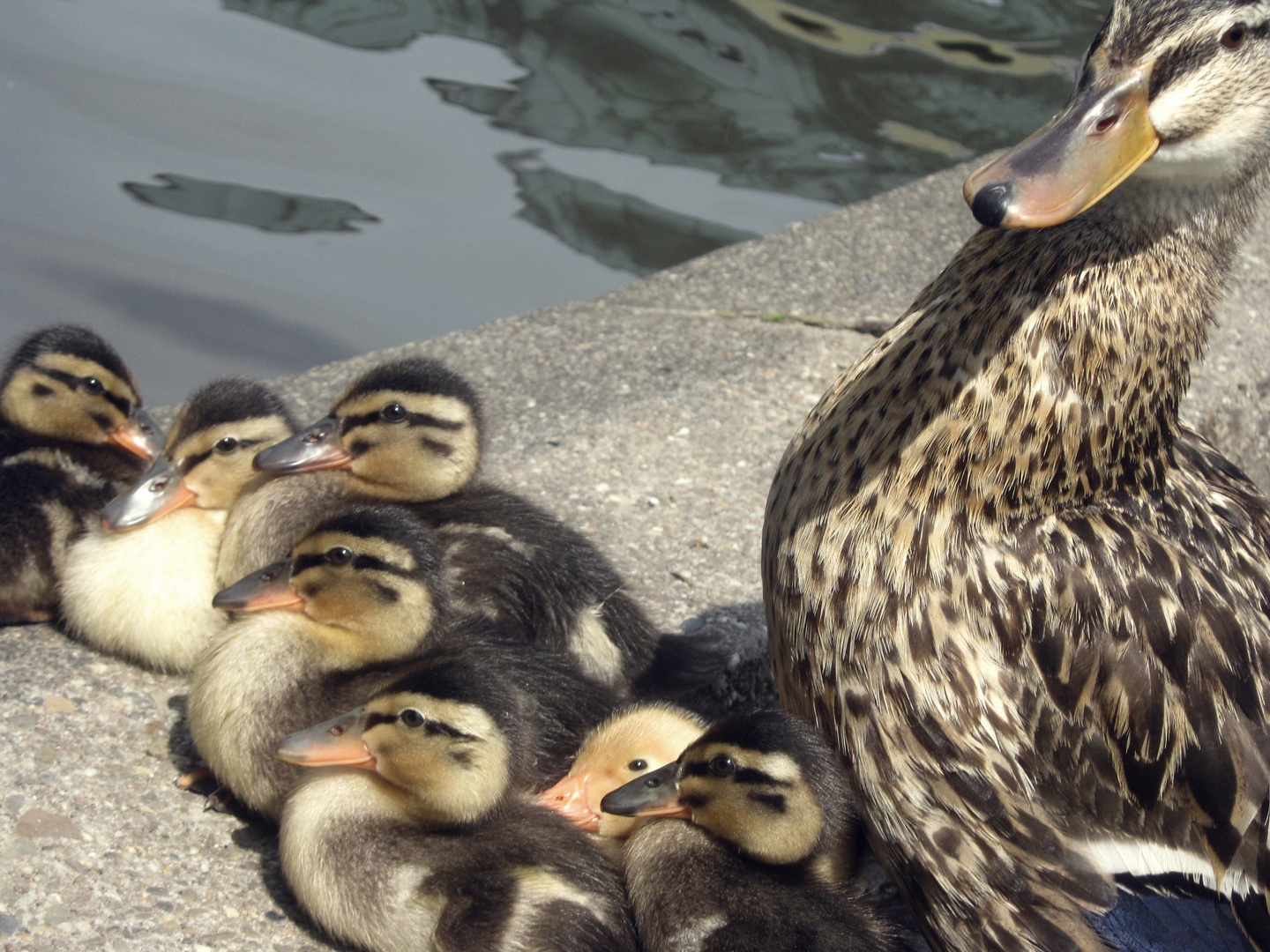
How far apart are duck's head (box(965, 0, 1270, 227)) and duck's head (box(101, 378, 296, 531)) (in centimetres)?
182

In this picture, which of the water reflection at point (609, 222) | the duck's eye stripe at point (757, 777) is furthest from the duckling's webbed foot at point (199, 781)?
the water reflection at point (609, 222)

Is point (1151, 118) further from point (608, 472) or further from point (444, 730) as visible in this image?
point (608, 472)

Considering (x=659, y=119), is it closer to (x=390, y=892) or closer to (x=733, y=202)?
(x=733, y=202)

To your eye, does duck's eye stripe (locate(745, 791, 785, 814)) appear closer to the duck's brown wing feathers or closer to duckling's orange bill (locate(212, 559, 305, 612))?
the duck's brown wing feathers

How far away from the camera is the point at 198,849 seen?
7.98 feet

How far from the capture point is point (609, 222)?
597 cm

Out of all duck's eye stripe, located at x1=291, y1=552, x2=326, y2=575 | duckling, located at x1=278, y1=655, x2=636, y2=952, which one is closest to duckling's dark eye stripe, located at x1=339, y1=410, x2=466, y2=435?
duck's eye stripe, located at x1=291, y1=552, x2=326, y2=575

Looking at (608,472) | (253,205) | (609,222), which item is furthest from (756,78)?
(608,472)

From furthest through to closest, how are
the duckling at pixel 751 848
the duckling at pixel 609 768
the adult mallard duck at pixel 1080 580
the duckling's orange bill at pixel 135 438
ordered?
the duckling's orange bill at pixel 135 438
the duckling at pixel 609 768
the duckling at pixel 751 848
the adult mallard duck at pixel 1080 580

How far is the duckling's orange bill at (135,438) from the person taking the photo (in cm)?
323

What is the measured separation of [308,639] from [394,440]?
543mm

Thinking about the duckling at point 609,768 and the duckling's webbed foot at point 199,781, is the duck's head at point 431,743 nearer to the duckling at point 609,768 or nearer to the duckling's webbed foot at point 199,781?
the duckling at point 609,768

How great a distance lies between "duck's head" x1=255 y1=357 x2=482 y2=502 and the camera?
2.96m

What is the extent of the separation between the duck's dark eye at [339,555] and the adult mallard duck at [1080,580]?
3.11 feet
